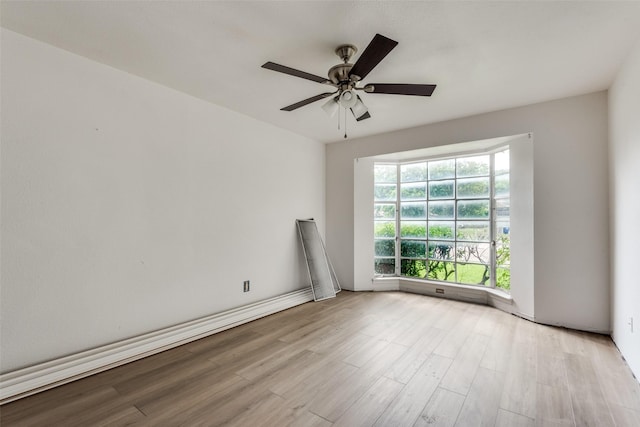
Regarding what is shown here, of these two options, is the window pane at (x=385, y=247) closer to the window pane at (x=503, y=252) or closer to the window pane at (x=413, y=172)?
the window pane at (x=413, y=172)

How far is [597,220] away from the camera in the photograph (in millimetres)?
3000

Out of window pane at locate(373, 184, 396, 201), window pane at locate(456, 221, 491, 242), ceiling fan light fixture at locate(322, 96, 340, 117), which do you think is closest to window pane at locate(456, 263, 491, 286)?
window pane at locate(456, 221, 491, 242)

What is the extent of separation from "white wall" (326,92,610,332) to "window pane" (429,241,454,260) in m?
Result: 1.23

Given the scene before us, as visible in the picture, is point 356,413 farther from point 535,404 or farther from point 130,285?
point 130,285

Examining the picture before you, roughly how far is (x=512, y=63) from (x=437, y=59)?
69 cm

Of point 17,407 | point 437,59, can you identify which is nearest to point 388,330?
point 437,59

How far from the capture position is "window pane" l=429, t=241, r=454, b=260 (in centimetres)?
443

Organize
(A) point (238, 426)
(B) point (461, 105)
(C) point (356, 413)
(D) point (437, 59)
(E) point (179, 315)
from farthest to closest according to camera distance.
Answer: (B) point (461, 105) → (E) point (179, 315) → (D) point (437, 59) → (C) point (356, 413) → (A) point (238, 426)

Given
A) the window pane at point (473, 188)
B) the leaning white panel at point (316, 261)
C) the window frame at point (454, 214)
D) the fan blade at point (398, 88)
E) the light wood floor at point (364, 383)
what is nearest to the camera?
the light wood floor at point (364, 383)

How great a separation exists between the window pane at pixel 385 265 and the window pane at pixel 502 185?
1904 millimetres

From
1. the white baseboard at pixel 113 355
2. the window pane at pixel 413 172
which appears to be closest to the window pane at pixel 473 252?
the window pane at pixel 413 172

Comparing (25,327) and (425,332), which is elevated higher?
(25,327)

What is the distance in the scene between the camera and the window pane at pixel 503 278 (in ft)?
12.5

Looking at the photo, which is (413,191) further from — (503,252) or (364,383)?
(364,383)
